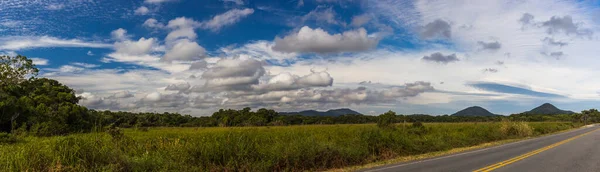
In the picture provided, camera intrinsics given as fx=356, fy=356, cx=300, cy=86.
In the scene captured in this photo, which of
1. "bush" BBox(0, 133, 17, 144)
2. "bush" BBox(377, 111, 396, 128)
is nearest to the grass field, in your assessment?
"bush" BBox(0, 133, 17, 144)

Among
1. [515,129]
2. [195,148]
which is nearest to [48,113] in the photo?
[195,148]

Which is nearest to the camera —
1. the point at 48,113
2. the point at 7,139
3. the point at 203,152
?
the point at 203,152

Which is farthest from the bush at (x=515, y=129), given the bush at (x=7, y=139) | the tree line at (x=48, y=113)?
the bush at (x=7, y=139)

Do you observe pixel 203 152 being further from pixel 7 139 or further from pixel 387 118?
pixel 387 118

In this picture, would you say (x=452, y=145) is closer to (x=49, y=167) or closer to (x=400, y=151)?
(x=400, y=151)

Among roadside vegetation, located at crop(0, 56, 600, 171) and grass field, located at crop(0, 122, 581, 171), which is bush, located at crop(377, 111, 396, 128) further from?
grass field, located at crop(0, 122, 581, 171)

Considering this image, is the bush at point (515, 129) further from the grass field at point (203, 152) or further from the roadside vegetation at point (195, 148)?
the grass field at point (203, 152)

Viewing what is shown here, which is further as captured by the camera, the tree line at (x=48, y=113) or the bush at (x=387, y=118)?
the bush at (x=387, y=118)

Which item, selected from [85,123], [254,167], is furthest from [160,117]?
[254,167]

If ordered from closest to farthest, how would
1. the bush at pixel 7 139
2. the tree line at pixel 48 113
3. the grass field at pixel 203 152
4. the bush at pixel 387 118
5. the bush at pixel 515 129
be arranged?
the grass field at pixel 203 152 → the bush at pixel 7 139 → the tree line at pixel 48 113 → the bush at pixel 387 118 → the bush at pixel 515 129

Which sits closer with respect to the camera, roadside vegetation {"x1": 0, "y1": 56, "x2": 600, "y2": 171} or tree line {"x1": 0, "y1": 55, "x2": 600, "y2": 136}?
roadside vegetation {"x1": 0, "y1": 56, "x2": 600, "y2": 171}

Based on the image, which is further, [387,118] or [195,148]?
[387,118]

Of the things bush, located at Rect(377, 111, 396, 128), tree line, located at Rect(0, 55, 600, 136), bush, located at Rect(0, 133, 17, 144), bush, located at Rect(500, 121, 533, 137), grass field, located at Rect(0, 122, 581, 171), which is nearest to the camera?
grass field, located at Rect(0, 122, 581, 171)

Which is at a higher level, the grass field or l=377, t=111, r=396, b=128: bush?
l=377, t=111, r=396, b=128: bush
